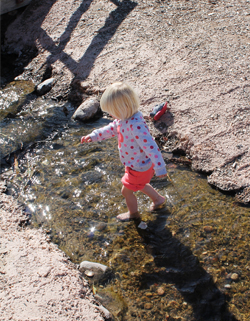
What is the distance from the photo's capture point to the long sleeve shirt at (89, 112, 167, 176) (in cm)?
235

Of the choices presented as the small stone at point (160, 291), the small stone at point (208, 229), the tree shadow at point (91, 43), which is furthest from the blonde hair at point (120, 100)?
the tree shadow at point (91, 43)

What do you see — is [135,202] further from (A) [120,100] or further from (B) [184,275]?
(A) [120,100]

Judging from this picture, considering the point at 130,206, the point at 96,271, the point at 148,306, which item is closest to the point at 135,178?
the point at 130,206

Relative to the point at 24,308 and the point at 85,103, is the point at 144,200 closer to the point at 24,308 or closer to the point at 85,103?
the point at 24,308

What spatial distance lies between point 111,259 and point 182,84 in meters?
2.79

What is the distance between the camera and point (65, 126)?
4367 mm

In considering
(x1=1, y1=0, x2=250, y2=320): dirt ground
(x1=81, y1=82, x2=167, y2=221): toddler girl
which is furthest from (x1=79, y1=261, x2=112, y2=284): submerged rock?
(x1=81, y1=82, x2=167, y2=221): toddler girl

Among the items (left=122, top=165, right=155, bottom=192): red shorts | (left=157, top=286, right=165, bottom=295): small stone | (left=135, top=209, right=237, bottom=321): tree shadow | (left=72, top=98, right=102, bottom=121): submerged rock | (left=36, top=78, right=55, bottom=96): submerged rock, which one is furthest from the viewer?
(left=36, top=78, right=55, bottom=96): submerged rock

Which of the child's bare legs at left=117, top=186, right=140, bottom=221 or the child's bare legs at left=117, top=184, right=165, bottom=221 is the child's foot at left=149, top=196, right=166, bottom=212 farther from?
the child's bare legs at left=117, top=186, right=140, bottom=221

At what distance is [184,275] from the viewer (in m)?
2.43

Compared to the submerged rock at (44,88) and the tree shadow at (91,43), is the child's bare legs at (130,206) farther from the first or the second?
the submerged rock at (44,88)

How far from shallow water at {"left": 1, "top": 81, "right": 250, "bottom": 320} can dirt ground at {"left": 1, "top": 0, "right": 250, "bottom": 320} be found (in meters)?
0.24

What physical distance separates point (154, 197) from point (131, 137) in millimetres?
818

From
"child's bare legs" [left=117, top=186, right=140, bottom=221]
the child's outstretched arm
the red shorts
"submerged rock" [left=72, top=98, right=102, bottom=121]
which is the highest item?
the child's outstretched arm
